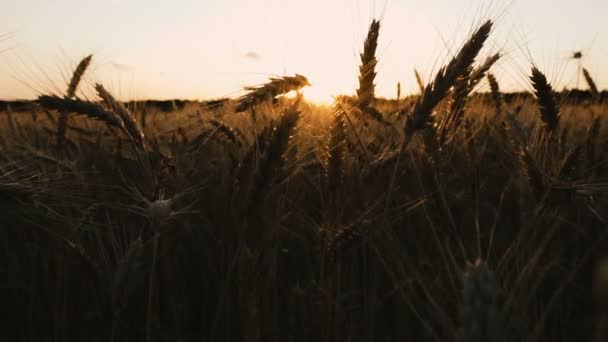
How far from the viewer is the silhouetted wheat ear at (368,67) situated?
73.5 inches

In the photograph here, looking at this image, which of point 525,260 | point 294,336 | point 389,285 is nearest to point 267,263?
point 294,336

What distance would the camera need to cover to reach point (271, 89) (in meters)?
2.12

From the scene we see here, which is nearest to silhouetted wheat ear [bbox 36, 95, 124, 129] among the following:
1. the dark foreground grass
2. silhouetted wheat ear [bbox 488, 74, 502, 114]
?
the dark foreground grass

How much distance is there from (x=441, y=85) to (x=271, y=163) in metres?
0.51

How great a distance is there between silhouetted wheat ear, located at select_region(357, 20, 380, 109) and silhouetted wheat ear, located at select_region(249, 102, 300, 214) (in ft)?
1.90

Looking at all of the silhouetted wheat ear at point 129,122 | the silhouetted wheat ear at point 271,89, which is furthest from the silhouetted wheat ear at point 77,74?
the silhouetted wheat ear at point 271,89

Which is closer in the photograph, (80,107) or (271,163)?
(271,163)

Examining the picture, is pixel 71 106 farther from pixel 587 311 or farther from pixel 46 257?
pixel 587 311

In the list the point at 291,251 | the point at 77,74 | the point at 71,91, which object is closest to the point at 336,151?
the point at 291,251

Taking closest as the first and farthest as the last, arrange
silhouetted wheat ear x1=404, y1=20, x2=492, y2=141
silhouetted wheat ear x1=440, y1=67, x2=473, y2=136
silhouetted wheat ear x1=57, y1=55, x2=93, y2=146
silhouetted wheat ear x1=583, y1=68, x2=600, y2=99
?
silhouetted wheat ear x1=404, y1=20, x2=492, y2=141, silhouetted wheat ear x1=440, y1=67, x2=473, y2=136, silhouetted wheat ear x1=57, y1=55, x2=93, y2=146, silhouetted wheat ear x1=583, y1=68, x2=600, y2=99

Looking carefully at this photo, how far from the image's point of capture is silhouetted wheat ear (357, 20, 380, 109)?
187 centimetres

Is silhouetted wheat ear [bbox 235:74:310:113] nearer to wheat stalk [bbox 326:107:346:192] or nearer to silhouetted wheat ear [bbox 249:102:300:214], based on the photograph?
wheat stalk [bbox 326:107:346:192]

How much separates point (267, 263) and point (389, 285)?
0.41m

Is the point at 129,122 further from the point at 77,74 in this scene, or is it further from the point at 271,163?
the point at 77,74
